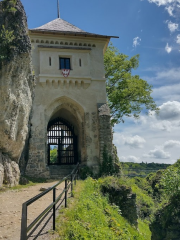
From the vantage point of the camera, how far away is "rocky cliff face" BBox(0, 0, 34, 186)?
9.70 m

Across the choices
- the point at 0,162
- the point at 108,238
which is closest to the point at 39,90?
the point at 0,162

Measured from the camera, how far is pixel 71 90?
15.9m

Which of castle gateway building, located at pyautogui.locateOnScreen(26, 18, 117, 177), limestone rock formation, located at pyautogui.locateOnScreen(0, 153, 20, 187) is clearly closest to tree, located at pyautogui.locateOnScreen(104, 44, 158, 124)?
castle gateway building, located at pyautogui.locateOnScreen(26, 18, 117, 177)

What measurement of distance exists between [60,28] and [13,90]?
881 cm

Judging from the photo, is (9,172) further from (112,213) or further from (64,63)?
(64,63)

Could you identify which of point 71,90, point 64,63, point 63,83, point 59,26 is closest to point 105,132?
point 71,90

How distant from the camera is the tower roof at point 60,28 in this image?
626 inches

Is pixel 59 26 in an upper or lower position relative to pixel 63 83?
upper

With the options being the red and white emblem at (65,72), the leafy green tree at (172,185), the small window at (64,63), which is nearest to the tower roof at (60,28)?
the small window at (64,63)

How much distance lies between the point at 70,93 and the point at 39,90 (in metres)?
2.10

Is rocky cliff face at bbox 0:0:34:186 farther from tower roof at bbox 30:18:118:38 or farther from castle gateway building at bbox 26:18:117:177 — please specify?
tower roof at bbox 30:18:118:38

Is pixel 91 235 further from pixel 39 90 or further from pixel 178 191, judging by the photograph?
pixel 39 90

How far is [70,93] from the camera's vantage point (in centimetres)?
1580

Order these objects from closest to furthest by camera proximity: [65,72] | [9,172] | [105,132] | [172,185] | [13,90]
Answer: [9,172] → [13,90] → [172,185] → [105,132] → [65,72]
